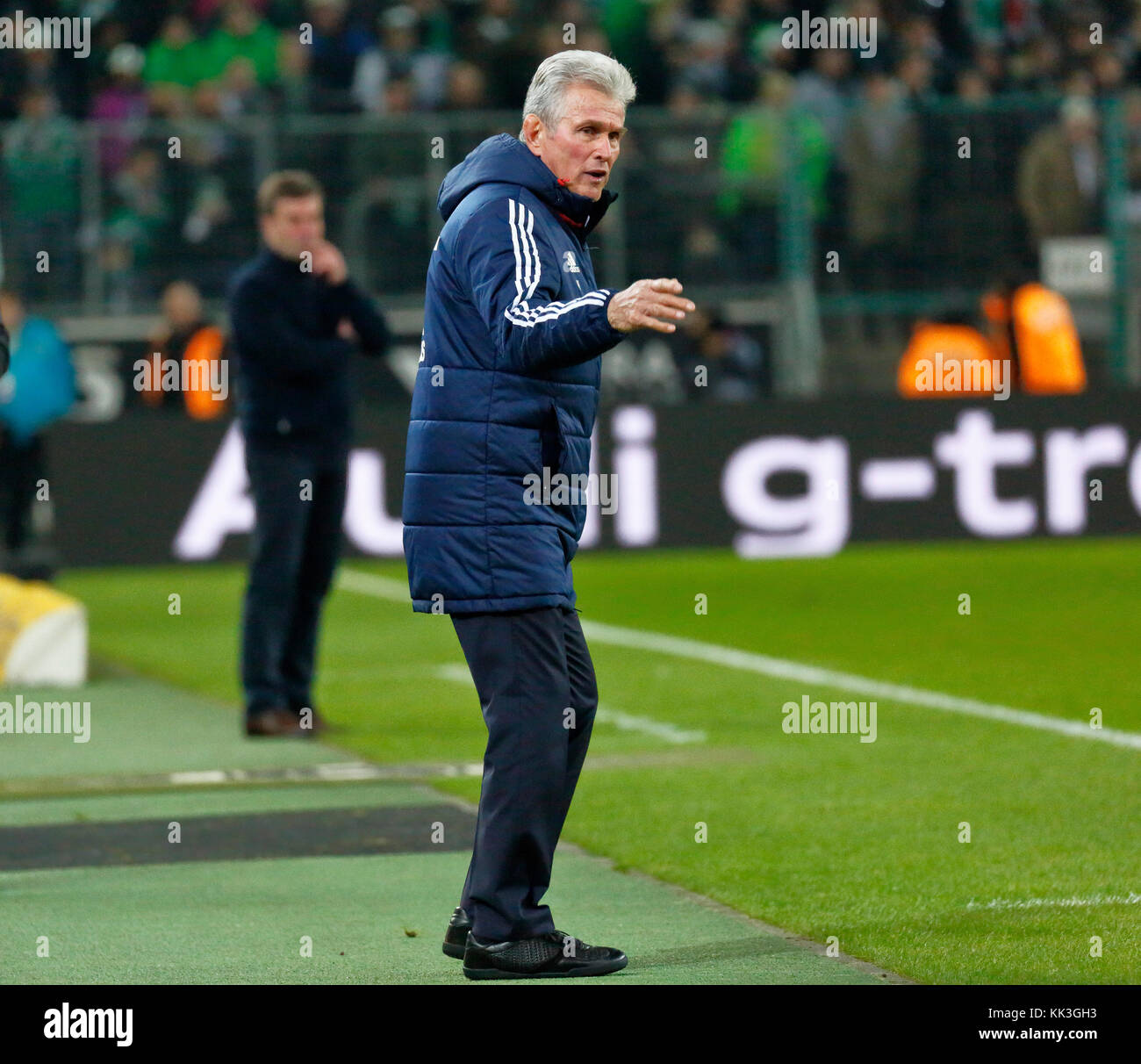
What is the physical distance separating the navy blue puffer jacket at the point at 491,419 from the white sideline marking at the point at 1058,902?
1684 millimetres

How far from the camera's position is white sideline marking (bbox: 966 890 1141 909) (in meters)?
6.64

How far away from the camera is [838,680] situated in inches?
469

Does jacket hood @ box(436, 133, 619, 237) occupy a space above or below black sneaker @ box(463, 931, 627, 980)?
above

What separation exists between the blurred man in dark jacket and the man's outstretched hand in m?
5.27

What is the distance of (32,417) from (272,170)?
288cm

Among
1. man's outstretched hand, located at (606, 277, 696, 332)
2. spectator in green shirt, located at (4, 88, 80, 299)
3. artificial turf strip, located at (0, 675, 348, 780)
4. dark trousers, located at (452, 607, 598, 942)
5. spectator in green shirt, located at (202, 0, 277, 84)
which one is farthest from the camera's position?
spectator in green shirt, located at (202, 0, 277, 84)

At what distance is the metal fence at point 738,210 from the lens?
63.1 feet

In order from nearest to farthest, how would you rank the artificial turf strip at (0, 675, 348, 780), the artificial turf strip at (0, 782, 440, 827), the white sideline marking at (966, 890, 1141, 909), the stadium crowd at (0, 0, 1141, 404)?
1. the white sideline marking at (966, 890, 1141, 909)
2. the artificial turf strip at (0, 782, 440, 827)
3. the artificial turf strip at (0, 675, 348, 780)
4. the stadium crowd at (0, 0, 1141, 404)

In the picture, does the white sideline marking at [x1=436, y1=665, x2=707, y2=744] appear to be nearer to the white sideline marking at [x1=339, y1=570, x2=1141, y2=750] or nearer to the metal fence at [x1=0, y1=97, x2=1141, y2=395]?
the white sideline marking at [x1=339, y1=570, x2=1141, y2=750]

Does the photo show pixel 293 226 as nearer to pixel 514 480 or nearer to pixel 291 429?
pixel 291 429

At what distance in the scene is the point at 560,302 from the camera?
553 cm

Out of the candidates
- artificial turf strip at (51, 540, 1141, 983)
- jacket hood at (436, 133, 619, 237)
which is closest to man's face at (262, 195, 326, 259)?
artificial turf strip at (51, 540, 1141, 983)

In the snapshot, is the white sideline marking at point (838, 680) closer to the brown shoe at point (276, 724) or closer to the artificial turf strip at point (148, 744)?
the brown shoe at point (276, 724)

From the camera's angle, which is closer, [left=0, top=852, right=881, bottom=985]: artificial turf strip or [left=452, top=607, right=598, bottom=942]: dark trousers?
[left=452, top=607, right=598, bottom=942]: dark trousers
